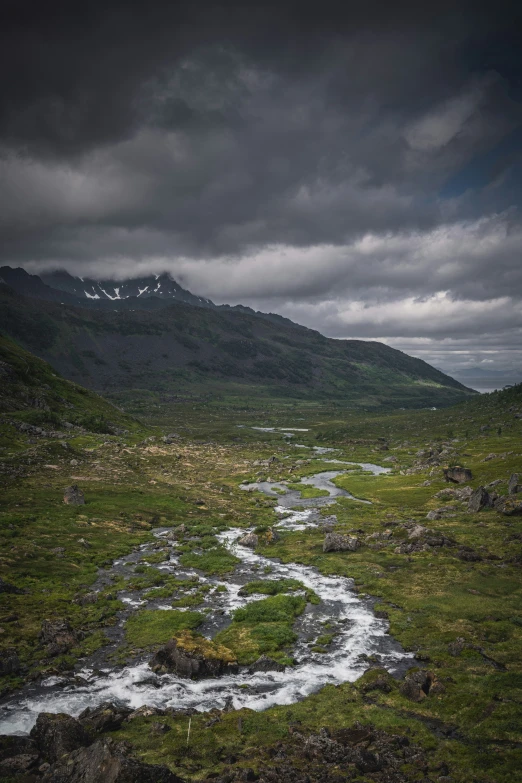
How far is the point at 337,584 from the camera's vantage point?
4784 cm

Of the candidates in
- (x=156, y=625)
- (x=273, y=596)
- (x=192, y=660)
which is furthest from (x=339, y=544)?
(x=192, y=660)

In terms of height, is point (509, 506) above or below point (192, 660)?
above

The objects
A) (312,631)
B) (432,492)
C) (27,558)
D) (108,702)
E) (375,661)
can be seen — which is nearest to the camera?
(108,702)

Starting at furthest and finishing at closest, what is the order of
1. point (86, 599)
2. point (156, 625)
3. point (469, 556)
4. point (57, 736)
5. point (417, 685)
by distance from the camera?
1. point (469, 556)
2. point (86, 599)
3. point (156, 625)
4. point (417, 685)
5. point (57, 736)

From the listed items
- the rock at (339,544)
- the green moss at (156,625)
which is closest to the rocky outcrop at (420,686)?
the green moss at (156,625)

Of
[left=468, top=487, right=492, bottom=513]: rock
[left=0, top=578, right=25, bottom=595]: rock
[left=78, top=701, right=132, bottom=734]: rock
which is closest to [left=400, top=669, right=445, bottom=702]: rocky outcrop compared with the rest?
[left=78, top=701, right=132, bottom=734]: rock

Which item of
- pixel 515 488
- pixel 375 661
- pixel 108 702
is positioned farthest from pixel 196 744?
Result: pixel 515 488

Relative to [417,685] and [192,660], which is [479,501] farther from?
[192,660]

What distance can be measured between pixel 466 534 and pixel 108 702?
172ft

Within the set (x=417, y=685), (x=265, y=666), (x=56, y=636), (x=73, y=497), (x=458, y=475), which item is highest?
(x=73, y=497)

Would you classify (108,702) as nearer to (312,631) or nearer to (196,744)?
(196,744)

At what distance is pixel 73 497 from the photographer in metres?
66.7

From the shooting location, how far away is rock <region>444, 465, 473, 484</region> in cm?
9406

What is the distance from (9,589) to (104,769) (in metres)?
27.7
